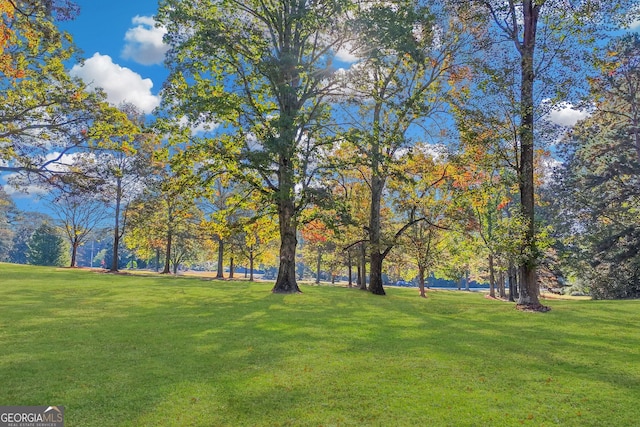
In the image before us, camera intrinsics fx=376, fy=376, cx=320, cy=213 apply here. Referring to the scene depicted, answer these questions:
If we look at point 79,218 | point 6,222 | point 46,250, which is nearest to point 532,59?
point 79,218

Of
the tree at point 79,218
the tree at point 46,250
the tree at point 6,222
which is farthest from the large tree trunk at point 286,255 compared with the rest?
the tree at point 46,250

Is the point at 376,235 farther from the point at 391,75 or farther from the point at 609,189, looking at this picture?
the point at 609,189

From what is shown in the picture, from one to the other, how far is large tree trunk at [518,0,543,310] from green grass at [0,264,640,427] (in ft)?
11.9

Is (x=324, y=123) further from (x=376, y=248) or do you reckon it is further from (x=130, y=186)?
(x=130, y=186)

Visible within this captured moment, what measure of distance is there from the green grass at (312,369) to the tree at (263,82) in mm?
8363

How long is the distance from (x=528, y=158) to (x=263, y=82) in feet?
51.3

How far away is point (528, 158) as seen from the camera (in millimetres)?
Result: 17266

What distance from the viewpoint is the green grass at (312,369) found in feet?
16.9

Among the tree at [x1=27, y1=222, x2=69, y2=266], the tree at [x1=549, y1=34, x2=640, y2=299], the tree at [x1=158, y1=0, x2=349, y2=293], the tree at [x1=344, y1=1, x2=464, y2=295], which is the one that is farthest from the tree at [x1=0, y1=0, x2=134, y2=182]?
the tree at [x1=27, y1=222, x2=69, y2=266]

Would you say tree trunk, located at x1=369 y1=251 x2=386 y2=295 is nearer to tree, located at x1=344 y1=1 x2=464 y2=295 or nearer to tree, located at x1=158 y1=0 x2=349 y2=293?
tree, located at x1=344 y1=1 x2=464 y2=295

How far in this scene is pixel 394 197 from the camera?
29.3m

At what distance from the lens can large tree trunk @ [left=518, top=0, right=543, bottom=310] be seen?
1664cm

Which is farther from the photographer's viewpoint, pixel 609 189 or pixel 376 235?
pixel 609 189

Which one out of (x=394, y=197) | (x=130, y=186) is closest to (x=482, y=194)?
(x=394, y=197)
